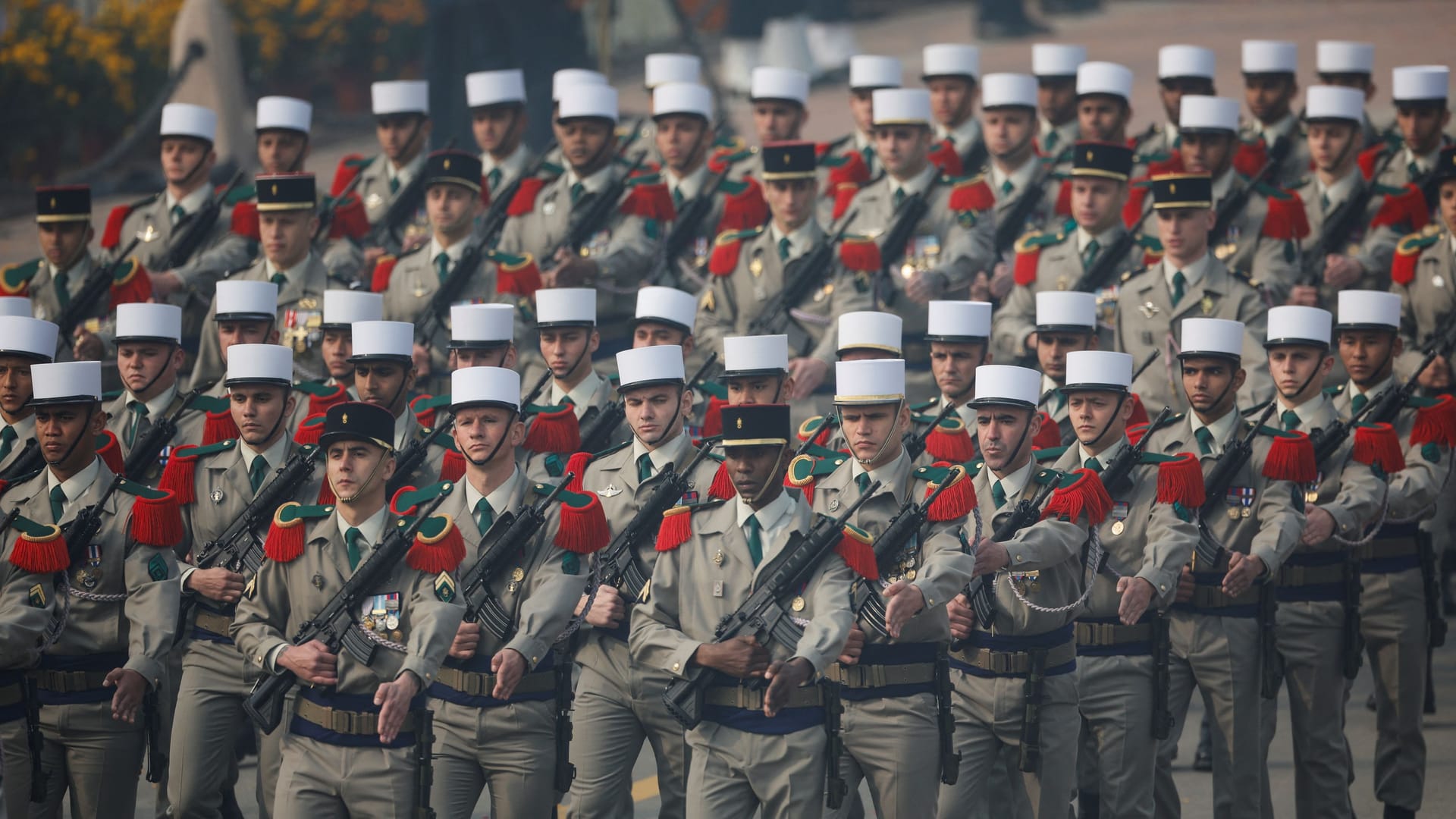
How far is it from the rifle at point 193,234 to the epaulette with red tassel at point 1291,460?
704 centimetres

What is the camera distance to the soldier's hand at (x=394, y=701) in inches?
313

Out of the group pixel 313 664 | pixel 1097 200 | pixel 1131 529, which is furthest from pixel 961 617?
pixel 1097 200

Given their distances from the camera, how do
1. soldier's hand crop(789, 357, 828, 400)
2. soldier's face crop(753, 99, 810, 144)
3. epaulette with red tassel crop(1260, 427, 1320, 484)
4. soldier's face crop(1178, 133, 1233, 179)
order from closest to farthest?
epaulette with red tassel crop(1260, 427, 1320, 484)
soldier's hand crop(789, 357, 828, 400)
soldier's face crop(1178, 133, 1233, 179)
soldier's face crop(753, 99, 810, 144)

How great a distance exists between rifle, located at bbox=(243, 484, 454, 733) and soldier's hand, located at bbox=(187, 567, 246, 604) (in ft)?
3.56

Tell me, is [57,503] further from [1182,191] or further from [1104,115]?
[1104,115]

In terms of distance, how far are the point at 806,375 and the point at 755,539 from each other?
10.7ft

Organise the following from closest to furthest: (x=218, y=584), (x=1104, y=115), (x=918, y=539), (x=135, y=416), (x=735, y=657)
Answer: (x=735, y=657) → (x=918, y=539) → (x=218, y=584) → (x=135, y=416) → (x=1104, y=115)

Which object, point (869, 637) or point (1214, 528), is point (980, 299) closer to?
point (1214, 528)

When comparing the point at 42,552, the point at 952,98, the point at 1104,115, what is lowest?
the point at 42,552

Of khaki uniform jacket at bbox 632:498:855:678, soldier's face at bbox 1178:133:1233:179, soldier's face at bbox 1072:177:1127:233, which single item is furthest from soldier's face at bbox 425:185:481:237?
khaki uniform jacket at bbox 632:498:855:678

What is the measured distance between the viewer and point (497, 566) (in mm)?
8703

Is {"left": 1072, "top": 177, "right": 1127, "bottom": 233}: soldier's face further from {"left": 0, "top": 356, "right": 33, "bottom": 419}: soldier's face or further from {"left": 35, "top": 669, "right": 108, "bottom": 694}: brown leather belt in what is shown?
{"left": 35, "top": 669, "right": 108, "bottom": 694}: brown leather belt

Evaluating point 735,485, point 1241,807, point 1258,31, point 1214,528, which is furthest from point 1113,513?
point 1258,31

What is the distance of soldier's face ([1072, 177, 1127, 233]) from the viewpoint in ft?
40.8
